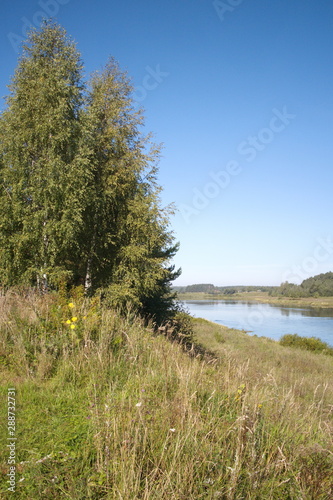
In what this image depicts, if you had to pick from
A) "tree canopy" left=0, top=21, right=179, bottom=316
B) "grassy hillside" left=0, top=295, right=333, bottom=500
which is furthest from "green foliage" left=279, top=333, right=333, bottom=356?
"grassy hillside" left=0, top=295, right=333, bottom=500

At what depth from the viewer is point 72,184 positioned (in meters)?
11.0

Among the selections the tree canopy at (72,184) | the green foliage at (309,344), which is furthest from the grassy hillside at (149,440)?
the green foliage at (309,344)

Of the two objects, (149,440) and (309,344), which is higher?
(149,440)

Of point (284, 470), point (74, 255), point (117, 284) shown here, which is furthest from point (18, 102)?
point (284, 470)

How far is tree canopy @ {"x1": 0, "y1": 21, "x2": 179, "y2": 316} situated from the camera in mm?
10703

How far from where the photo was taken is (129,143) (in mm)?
13148

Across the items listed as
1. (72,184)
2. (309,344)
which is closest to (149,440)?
(72,184)

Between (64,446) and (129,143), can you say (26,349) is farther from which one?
(129,143)

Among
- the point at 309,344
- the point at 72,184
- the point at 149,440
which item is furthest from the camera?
the point at 309,344

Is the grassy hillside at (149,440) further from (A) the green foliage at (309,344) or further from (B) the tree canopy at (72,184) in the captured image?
(A) the green foliage at (309,344)

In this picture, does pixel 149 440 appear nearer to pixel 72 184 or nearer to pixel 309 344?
pixel 72 184

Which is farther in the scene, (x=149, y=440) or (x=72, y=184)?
(x=72, y=184)

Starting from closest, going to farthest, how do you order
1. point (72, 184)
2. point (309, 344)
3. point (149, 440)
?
point (149, 440), point (72, 184), point (309, 344)

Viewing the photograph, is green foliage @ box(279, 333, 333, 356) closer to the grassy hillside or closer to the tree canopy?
Result: the tree canopy
